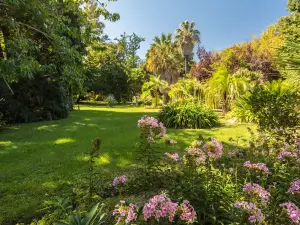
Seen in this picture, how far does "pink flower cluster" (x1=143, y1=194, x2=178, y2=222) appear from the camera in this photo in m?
1.40

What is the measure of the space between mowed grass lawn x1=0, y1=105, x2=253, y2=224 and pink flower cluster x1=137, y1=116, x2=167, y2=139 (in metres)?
1.52

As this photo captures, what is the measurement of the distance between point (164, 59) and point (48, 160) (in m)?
21.5

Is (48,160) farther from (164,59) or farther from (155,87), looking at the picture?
(164,59)

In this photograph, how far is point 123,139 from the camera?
625 cm

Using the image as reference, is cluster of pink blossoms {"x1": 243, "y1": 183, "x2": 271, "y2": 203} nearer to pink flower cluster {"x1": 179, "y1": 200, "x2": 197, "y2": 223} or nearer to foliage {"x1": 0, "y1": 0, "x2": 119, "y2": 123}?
pink flower cluster {"x1": 179, "y1": 200, "x2": 197, "y2": 223}

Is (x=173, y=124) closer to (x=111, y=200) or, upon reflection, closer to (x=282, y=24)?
(x=111, y=200)

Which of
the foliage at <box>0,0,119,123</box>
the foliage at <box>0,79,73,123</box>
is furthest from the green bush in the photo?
the foliage at <box>0,79,73,123</box>

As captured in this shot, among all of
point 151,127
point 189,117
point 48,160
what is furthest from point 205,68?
point 151,127

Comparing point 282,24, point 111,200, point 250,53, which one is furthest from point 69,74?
point 282,24

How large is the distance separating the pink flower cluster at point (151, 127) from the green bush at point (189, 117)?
548 centimetres

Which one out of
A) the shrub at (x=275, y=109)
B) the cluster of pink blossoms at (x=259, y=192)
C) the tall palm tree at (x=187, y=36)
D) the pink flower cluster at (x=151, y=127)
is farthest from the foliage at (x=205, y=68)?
the cluster of pink blossoms at (x=259, y=192)

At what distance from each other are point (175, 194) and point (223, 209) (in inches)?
18.7

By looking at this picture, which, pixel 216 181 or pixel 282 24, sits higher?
pixel 282 24

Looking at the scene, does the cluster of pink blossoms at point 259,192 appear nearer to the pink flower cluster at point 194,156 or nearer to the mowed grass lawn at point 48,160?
the pink flower cluster at point 194,156
